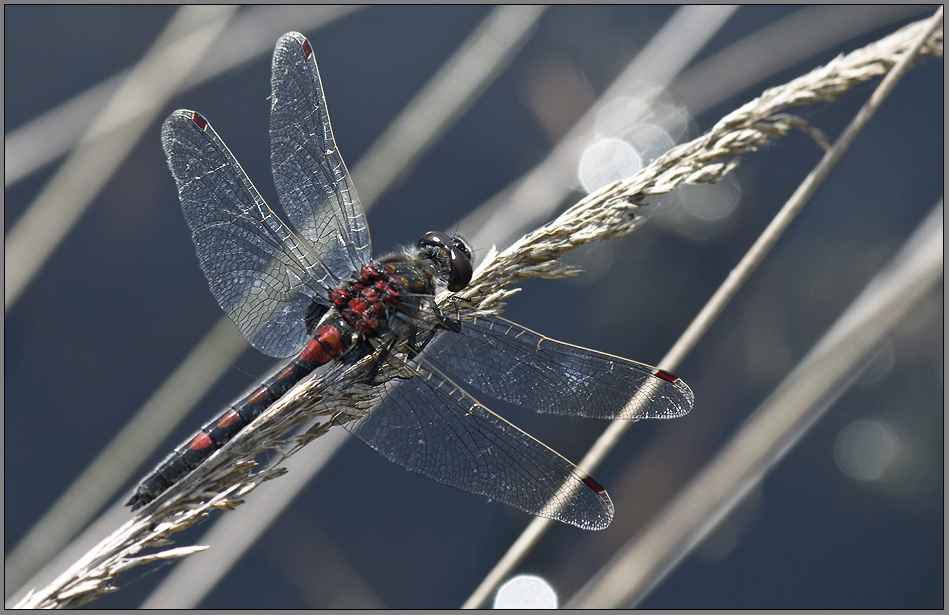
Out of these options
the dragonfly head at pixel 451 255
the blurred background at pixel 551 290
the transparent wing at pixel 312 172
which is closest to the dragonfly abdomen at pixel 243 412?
the transparent wing at pixel 312 172

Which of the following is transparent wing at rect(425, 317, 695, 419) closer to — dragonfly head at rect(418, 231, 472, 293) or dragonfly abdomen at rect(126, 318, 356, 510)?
dragonfly head at rect(418, 231, 472, 293)

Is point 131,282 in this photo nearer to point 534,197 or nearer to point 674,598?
point 534,197

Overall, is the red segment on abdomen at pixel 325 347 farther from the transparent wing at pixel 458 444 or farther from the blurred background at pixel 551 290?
the blurred background at pixel 551 290

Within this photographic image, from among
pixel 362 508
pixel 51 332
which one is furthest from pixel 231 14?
pixel 362 508

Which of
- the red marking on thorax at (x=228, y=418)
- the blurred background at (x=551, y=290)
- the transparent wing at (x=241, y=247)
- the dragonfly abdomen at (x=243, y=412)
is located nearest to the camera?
the dragonfly abdomen at (x=243, y=412)

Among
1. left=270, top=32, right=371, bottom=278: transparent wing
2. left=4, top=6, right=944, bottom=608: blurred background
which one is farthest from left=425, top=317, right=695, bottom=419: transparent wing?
left=4, top=6, right=944, bottom=608: blurred background

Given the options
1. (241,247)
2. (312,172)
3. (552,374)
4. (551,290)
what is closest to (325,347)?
(241,247)
